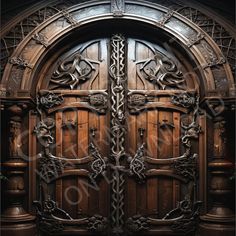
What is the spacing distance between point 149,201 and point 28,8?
2.15 metres

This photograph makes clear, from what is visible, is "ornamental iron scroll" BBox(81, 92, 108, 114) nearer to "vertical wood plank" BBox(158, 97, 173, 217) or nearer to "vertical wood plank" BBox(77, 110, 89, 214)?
"vertical wood plank" BBox(77, 110, 89, 214)

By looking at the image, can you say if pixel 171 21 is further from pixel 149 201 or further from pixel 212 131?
pixel 149 201

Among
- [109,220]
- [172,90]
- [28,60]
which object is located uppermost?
[28,60]

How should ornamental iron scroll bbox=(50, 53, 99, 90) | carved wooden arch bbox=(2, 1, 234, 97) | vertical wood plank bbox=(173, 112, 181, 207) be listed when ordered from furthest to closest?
ornamental iron scroll bbox=(50, 53, 99, 90) → vertical wood plank bbox=(173, 112, 181, 207) → carved wooden arch bbox=(2, 1, 234, 97)

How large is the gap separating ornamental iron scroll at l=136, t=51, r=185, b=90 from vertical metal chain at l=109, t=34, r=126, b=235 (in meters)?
0.21

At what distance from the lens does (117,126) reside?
4.23 metres

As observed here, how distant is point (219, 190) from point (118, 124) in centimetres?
109

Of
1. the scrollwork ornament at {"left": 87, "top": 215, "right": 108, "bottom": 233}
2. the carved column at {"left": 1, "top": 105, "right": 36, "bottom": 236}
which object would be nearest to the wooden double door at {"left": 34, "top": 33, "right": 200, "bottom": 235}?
the scrollwork ornament at {"left": 87, "top": 215, "right": 108, "bottom": 233}

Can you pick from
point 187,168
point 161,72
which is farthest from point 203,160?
point 161,72

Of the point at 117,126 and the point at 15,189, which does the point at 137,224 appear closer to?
the point at 117,126

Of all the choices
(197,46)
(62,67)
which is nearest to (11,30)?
(62,67)

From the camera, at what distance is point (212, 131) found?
420 cm

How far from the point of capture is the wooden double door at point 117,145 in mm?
4188

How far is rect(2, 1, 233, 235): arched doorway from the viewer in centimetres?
417
